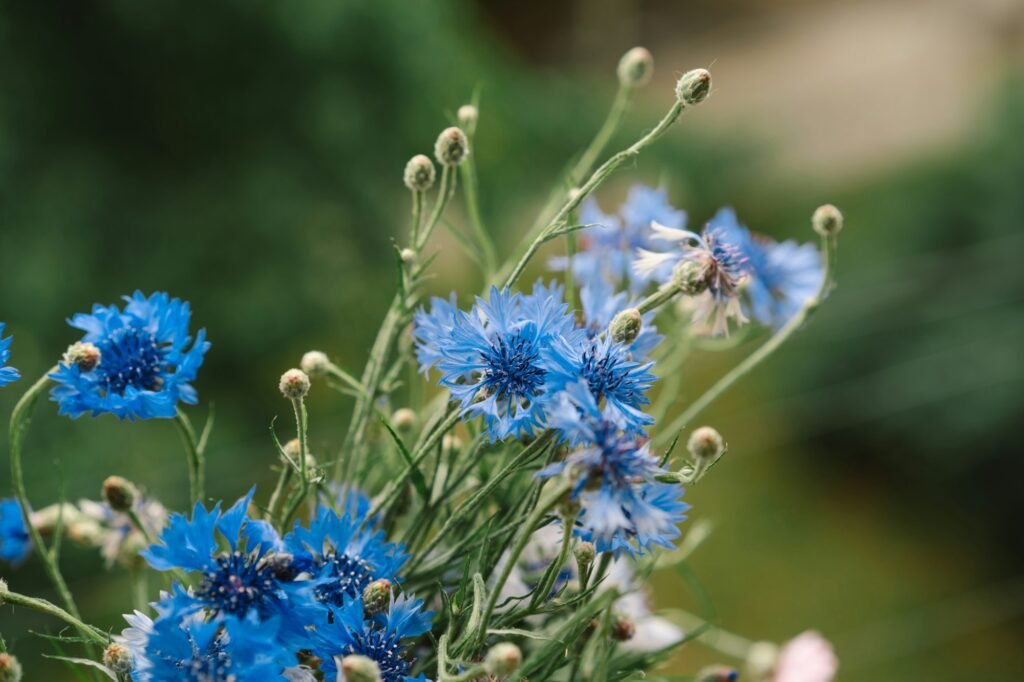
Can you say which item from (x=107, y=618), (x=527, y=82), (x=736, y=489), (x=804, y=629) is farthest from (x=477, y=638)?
(x=527, y=82)

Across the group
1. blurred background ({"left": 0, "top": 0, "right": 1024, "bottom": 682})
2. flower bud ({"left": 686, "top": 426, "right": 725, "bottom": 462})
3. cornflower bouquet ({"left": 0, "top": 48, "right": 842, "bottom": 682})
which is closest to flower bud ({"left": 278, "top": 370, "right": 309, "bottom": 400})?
cornflower bouquet ({"left": 0, "top": 48, "right": 842, "bottom": 682})

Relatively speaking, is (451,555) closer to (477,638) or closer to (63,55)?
(477,638)

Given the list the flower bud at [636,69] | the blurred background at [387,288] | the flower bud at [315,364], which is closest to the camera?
the flower bud at [315,364]

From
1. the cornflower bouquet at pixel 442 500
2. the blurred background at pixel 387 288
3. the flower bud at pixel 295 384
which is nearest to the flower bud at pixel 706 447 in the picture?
the cornflower bouquet at pixel 442 500

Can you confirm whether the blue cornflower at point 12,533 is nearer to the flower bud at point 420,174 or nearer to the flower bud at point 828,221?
the flower bud at point 420,174

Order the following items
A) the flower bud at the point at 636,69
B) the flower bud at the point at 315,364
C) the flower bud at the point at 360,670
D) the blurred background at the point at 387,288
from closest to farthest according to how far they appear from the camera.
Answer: the flower bud at the point at 360,670 → the flower bud at the point at 315,364 → the flower bud at the point at 636,69 → the blurred background at the point at 387,288

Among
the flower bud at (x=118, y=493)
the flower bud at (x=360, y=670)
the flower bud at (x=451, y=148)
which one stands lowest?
the flower bud at (x=360, y=670)

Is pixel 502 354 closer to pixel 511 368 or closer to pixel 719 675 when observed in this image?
pixel 511 368

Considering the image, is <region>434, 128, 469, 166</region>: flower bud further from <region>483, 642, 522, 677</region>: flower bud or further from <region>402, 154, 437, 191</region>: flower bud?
<region>483, 642, 522, 677</region>: flower bud

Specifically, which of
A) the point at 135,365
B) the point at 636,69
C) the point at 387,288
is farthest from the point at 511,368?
the point at 387,288
